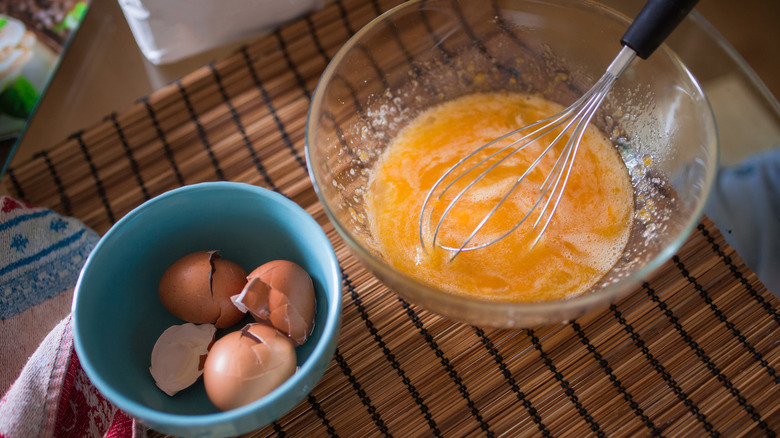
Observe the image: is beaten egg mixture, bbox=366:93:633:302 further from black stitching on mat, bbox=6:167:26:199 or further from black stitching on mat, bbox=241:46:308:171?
black stitching on mat, bbox=6:167:26:199

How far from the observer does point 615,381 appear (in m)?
0.65

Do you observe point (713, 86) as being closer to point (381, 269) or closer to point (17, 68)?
point (381, 269)

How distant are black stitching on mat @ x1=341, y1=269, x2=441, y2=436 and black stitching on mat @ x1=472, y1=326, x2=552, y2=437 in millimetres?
93

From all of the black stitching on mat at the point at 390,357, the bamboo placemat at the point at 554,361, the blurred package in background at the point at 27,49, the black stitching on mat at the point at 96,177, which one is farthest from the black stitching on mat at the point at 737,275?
the blurred package in background at the point at 27,49

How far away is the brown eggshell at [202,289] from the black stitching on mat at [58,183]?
0.78ft

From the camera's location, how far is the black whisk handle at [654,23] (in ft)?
1.82

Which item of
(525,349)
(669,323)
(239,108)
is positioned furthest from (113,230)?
(669,323)

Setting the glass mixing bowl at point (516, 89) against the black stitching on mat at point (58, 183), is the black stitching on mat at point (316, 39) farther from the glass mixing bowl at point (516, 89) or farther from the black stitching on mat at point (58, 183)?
the black stitching on mat at point (58, 183)

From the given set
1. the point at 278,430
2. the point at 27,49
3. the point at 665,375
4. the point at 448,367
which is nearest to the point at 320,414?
the point at 278,430

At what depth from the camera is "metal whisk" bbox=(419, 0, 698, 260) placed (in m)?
0.57

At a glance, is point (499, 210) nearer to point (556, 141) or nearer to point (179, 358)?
point (556, 141)

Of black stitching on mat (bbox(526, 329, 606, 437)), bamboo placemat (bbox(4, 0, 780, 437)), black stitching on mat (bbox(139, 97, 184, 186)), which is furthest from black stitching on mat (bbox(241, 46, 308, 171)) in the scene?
black stitching on mat (bbox(526, 329, 606, 437))

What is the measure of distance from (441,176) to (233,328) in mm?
302

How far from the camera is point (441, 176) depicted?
733mm
